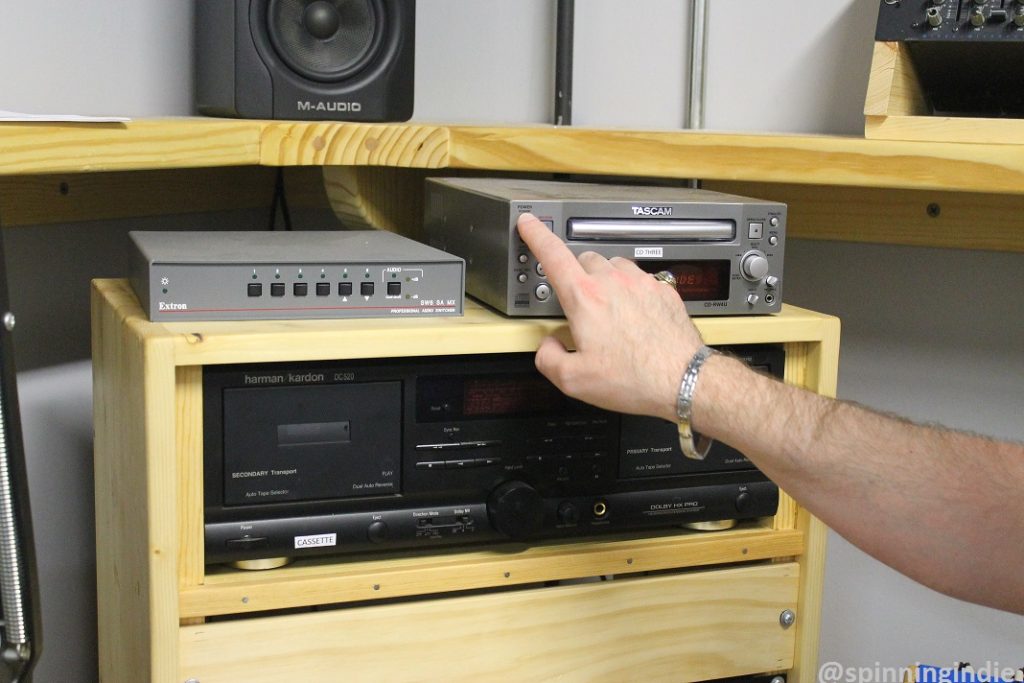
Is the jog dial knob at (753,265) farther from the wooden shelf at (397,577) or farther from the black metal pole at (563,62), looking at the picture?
the black metal pole at (563,62)

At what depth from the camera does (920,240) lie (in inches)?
49.2

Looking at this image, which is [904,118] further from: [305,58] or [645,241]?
[305,58]

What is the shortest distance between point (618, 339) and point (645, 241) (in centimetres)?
13

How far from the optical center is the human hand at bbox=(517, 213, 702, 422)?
0.80 m

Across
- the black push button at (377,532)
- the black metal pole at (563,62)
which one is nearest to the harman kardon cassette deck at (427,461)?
the black push button at (377,532)

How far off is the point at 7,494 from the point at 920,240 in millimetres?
970

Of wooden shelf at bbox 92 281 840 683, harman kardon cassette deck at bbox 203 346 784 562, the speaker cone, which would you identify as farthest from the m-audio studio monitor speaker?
harman kardon cassette deck at bbox 203 346 784 562

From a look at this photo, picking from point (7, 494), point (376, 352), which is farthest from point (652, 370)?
point (7, 494)

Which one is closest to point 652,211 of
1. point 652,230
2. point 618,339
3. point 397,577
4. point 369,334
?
point 652,230

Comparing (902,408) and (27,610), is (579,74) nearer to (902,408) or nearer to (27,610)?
(902,408)

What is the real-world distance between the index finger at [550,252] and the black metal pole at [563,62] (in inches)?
21.8

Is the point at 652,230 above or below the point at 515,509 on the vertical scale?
above

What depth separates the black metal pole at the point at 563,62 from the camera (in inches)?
54.1

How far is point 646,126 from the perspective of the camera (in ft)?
4.48
